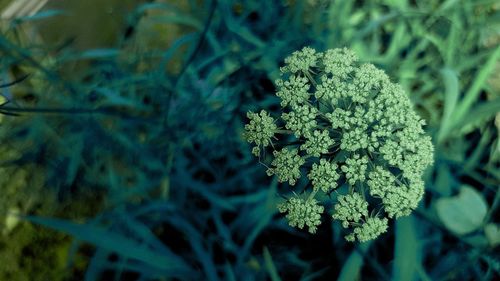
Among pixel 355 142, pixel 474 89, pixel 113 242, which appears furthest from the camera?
pixel 474 89

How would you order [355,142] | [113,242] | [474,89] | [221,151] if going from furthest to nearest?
[221,151], [474,89], [113,242], [355,142]

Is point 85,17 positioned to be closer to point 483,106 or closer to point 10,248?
point 10,248

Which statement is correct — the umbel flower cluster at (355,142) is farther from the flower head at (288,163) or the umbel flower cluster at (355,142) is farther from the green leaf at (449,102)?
the green leaf at (449,102)

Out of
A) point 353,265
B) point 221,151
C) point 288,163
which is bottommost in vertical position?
point 353,265

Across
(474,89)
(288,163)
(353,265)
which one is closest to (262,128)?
(288,163)

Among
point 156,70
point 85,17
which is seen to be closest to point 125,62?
point 156,70

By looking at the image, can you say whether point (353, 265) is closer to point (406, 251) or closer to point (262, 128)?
point (406, 251)
